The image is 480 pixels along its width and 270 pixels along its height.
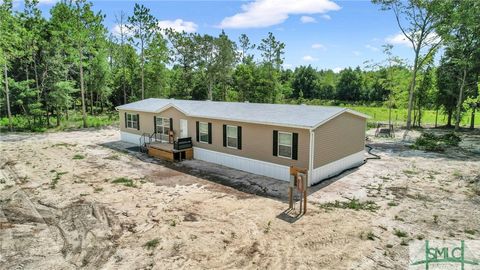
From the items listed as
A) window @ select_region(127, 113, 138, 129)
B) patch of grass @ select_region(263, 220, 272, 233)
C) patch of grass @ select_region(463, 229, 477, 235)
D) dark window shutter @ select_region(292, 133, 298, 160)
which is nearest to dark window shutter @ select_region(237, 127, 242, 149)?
dark window shutter @ select_region(292, 133, 298, 160)

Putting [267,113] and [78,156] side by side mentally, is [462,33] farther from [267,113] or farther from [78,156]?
[78,156]

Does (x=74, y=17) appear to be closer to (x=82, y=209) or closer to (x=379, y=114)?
(x=82, y=209)

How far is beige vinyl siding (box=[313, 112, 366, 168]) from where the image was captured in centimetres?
1245

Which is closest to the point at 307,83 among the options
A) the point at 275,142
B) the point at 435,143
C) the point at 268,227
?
the point at 435,143

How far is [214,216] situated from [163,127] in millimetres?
10416

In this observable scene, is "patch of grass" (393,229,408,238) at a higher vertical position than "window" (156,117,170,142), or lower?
lower

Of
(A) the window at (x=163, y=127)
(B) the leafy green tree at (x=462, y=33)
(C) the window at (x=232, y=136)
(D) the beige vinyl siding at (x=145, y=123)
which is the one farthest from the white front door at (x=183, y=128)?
(B) the leafy green tree at (x=462, y=33)

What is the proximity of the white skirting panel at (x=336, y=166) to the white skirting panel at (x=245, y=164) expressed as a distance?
3.70 feet

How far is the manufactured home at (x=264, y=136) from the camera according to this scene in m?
12.4

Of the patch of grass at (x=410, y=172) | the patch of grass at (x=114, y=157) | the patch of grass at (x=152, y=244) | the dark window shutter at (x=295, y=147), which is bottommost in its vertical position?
the patch of grass at (x=152, y=244)

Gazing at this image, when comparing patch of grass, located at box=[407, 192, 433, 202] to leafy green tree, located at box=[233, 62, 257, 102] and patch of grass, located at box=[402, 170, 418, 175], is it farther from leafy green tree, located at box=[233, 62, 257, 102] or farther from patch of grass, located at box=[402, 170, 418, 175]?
leafy green tree, located at box=[233, 62, 257, 102]

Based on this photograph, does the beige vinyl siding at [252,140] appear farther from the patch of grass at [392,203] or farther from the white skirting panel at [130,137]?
the white skirting panel at [130,137]

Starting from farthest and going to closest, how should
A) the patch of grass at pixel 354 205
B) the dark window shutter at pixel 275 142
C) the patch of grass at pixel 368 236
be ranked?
1. the dark window shutter at pixel 275 142
2. the patch of grass at pixel 354 205
3. the patch of grass at pixel 368 236

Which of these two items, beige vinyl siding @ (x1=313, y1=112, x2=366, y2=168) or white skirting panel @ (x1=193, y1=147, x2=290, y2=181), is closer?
beige vinyl siding @ (x1=313, y1=112, x2=366, y2=168)
